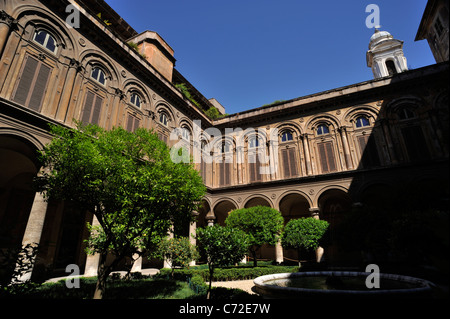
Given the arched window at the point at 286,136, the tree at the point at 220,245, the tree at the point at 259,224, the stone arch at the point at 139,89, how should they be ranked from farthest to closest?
the arched window at the point at 286,136
the stone arch at the point at 139,89
the tree at the point at 259,224
the tree at the point at 220,245

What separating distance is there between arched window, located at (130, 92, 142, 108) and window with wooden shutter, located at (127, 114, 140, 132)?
1.06 m

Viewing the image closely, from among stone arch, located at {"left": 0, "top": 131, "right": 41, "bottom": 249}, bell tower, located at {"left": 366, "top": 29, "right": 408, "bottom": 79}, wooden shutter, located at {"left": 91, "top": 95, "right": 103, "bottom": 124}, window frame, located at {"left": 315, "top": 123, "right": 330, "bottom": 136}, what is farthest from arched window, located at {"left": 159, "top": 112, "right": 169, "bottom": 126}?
bell tower, located at {"left": 366, "top": 29, "right": 408, "bottom": 79}

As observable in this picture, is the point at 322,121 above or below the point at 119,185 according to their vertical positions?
above

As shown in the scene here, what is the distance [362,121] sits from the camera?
1839 centimetres

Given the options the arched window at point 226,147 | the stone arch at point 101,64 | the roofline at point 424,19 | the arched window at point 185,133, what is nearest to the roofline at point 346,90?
the arched window at point 226,147

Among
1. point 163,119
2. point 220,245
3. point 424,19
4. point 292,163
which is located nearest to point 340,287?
point 220,245

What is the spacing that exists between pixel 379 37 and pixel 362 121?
21.1 metres

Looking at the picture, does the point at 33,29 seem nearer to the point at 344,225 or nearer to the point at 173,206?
the point at 173,206

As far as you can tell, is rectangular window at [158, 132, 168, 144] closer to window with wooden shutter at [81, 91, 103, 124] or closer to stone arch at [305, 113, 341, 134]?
window with wooden shutter at [81, 91, 103, 124]

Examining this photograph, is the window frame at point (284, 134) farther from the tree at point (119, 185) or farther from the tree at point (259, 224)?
the tree at point (119, 185)

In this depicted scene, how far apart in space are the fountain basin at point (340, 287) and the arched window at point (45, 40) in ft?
47.4

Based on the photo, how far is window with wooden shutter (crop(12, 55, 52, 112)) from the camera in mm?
10492

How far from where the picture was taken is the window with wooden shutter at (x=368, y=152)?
55.8ft

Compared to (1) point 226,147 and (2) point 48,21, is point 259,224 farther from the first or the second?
(2) point 48,21
